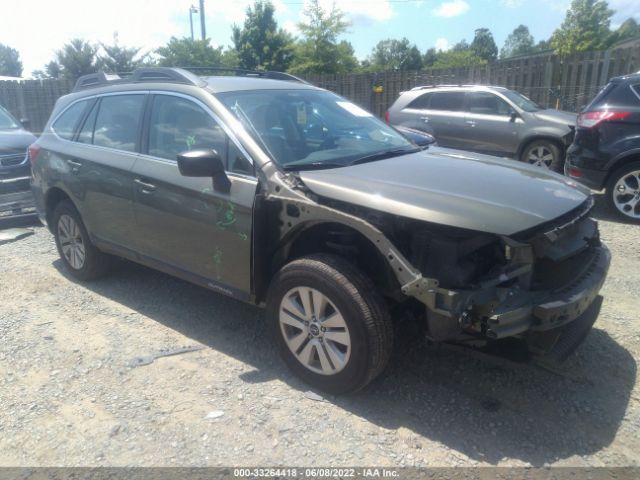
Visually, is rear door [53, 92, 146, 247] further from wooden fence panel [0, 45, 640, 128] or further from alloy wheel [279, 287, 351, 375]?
wooden fence panel [0, 45, 640, 128]

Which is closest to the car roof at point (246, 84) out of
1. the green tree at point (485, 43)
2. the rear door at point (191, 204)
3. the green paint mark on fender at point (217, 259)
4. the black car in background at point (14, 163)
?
the rear door at point (191, 204)

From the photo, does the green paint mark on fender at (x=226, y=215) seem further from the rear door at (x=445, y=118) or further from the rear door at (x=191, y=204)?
the rear door at (x=445, y=118)

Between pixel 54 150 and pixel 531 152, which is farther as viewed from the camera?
pixel 531 152

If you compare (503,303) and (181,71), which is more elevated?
(181,71)

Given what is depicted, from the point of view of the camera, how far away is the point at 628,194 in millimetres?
6676

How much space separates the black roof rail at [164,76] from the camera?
13.1 ft

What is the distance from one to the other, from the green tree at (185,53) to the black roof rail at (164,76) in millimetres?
26663

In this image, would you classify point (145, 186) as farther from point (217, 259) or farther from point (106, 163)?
point (217, 259)

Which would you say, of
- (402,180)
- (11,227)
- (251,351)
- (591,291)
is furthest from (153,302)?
(11,227)

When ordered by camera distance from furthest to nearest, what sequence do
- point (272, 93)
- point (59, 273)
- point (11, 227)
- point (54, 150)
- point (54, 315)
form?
1. point (11, 227)
2. point (59, 273)
3. point (54, 150)
4. point (54, 315)
5. point (272, 93)

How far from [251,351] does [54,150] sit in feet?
9.46

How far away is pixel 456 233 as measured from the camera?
108 inches

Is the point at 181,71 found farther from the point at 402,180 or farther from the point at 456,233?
the point at 456,233

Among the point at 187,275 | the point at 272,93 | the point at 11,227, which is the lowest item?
the point at 11,227
